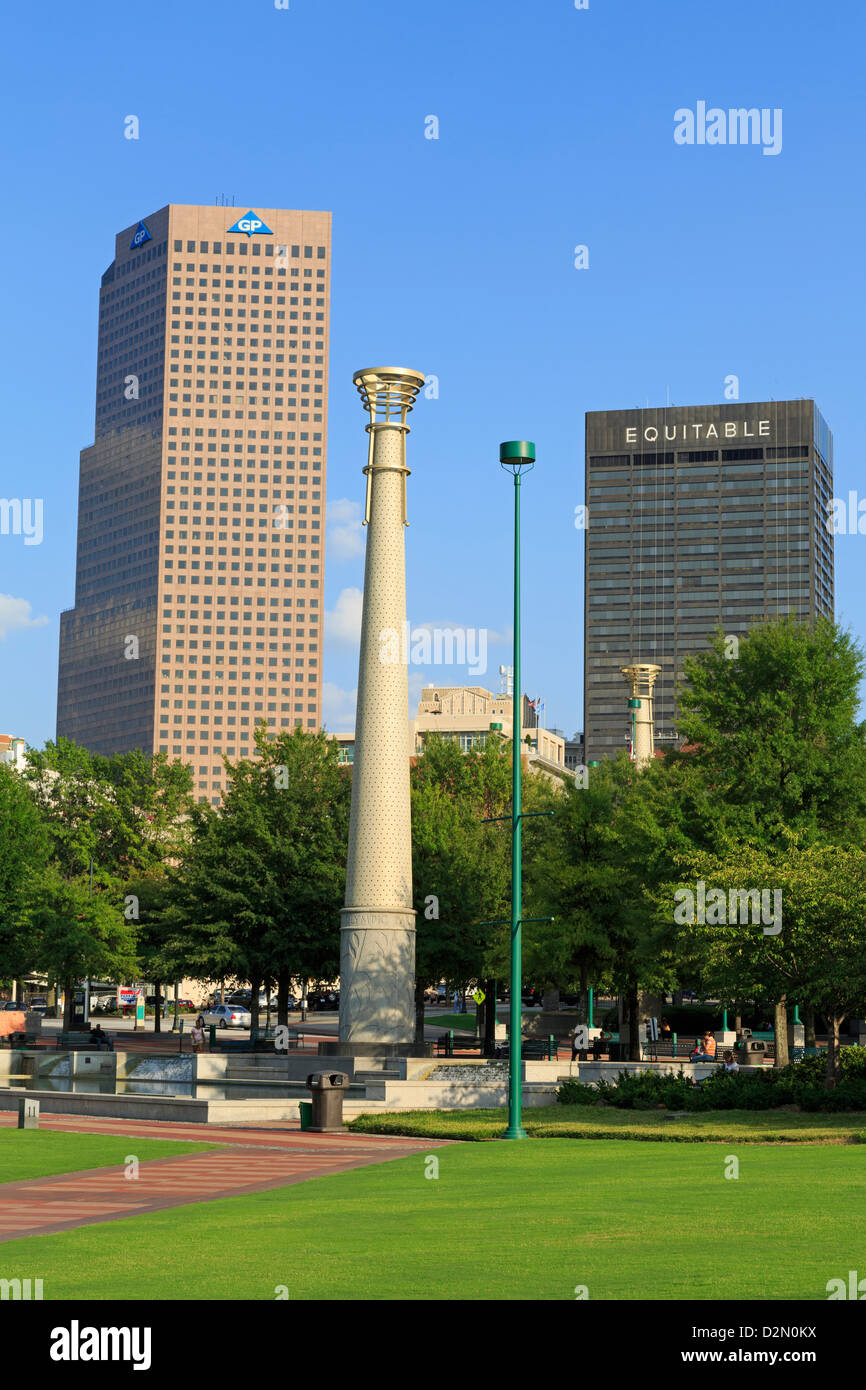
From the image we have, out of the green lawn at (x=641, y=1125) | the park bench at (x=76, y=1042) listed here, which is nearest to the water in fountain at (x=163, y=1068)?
the park bench at (x=76, y=1042)

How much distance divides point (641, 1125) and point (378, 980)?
17.6m

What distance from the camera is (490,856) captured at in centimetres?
5694

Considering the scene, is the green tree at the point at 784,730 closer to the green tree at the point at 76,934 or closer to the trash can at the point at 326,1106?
the trash can at the point at 326,1106

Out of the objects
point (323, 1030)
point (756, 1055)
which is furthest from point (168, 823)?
point (756, 1055)

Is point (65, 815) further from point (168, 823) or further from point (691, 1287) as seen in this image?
point (691, 1287)

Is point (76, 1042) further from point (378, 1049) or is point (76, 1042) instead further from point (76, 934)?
point (378, 1049)

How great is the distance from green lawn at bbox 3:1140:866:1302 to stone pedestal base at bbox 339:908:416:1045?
77.2 feet

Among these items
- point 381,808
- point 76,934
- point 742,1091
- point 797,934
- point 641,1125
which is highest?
point 381,808

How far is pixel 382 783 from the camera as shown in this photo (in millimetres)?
45969

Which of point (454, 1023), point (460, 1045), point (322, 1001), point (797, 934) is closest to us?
point (797, 934)

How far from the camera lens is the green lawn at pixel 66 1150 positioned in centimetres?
2409

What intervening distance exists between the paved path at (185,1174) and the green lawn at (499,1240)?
0.95m

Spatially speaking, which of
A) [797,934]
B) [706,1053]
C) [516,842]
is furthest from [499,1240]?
[706,1053]
